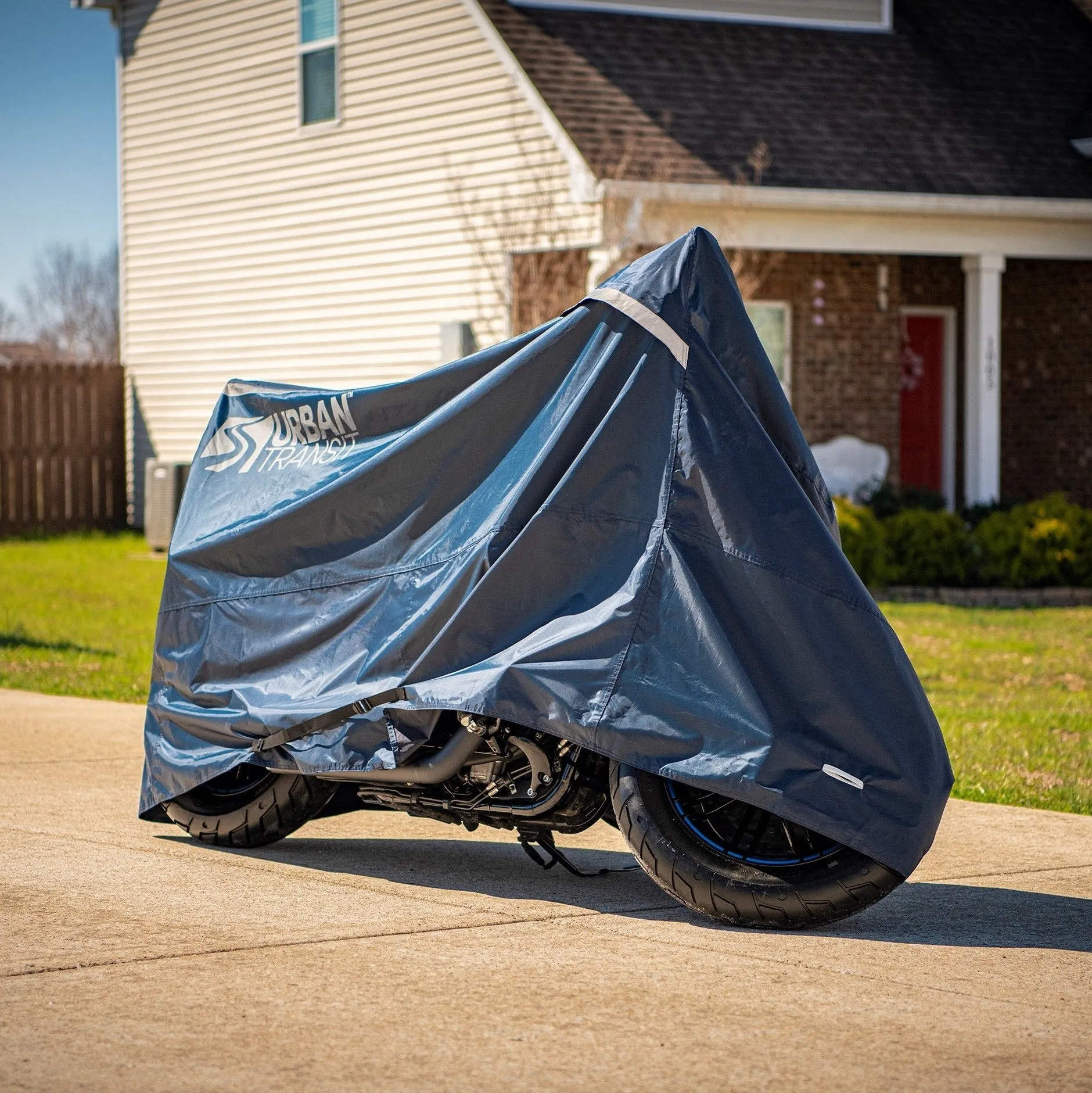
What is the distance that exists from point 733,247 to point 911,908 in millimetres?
11513

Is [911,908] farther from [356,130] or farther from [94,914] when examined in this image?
[356,130]

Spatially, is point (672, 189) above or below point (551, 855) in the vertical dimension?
above

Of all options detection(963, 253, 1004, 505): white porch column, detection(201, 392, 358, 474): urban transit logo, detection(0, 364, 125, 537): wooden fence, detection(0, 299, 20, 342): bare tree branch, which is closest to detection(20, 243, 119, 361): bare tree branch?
detection(0, 299, 20, 342): bare tree branch

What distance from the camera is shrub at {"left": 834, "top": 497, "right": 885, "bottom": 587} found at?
15.8 m

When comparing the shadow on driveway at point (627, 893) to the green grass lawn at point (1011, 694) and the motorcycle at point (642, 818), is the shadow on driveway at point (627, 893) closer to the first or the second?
the motorcycle at point (642, 818)

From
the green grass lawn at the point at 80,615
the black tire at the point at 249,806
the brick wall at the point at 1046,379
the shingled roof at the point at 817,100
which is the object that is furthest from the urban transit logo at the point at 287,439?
the brick wall at the point at 1046,379

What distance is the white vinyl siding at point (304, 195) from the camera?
59.6 feet

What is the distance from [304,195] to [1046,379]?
Result: 27.5 ft

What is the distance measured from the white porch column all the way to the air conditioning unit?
868 centimetres

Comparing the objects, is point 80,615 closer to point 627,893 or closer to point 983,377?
point 983,377

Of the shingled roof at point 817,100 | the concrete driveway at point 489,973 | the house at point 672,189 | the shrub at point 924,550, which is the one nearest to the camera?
the concrete driveway at point 489,973

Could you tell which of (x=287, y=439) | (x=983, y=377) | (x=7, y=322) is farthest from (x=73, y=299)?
(x=287, y=439)

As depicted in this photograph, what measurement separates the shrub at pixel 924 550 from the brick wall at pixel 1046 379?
414 cm

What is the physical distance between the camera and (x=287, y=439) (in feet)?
21.4
